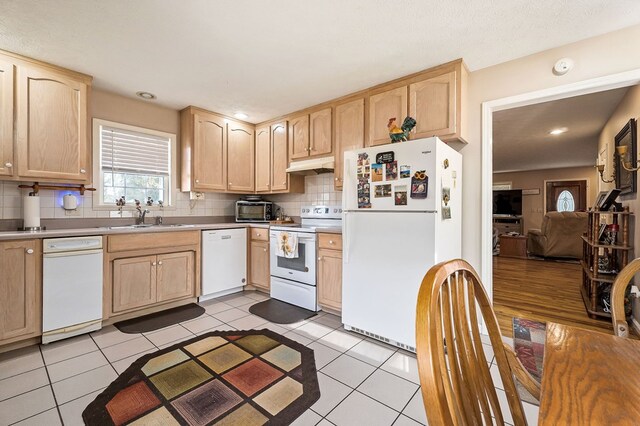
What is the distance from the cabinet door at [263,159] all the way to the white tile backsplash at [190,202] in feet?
1.25

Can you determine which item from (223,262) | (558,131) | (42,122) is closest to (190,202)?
(223,262)

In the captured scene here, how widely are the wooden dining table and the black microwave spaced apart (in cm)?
349

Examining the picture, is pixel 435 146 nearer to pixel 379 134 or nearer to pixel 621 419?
pixel 379 134

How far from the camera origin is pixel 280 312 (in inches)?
118

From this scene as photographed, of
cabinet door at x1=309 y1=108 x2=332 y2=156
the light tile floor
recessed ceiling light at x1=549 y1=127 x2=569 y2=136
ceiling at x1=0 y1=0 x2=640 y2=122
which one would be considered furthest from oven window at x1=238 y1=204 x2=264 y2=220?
recessed ceiling light at x1=549 y1=127 x2=569 y2=136

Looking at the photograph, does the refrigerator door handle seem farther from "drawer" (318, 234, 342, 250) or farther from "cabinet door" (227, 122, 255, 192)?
"cabinet door" (227, 122, 255, 192)

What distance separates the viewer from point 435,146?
6.76 feet

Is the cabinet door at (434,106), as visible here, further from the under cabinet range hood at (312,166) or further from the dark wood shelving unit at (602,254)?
the dark wood shelving unit at (602,254)

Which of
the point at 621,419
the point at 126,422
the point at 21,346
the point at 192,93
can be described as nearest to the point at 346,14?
the point at 192,93

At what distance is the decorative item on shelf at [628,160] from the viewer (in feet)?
8.68

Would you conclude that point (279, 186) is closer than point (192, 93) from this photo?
No

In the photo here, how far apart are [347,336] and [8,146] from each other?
3.22 meters

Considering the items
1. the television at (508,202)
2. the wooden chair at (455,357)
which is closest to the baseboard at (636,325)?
the wooden chair at (455,357)

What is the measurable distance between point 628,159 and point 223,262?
450cm
